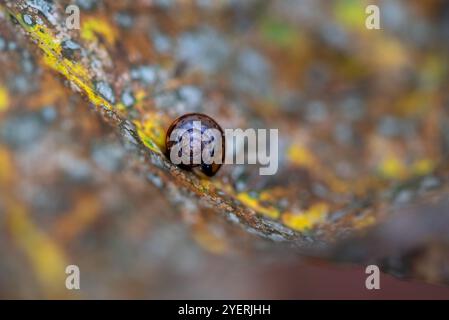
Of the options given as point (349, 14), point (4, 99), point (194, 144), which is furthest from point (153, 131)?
point (349, 14)

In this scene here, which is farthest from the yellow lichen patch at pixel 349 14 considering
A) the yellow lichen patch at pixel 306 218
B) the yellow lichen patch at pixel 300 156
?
the yellow lichen patch at pixel 306 218

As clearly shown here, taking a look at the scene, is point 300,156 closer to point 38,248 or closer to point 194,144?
point 194,144

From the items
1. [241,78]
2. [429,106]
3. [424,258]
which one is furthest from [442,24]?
[424,258]

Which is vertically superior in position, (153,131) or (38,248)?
(153,131)

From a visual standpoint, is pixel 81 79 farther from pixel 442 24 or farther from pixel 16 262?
pixel 442 24

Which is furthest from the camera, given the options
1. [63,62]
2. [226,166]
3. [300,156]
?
[300,156]

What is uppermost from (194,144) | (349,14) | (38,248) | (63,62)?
(349,14)

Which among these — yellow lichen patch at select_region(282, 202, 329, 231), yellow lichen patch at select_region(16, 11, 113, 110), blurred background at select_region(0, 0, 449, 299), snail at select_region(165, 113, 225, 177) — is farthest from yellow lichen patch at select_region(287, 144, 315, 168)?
yellow lichen patch at select_region(16, 11, 113, 110)

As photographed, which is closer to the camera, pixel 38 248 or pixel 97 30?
pixel 97 30
